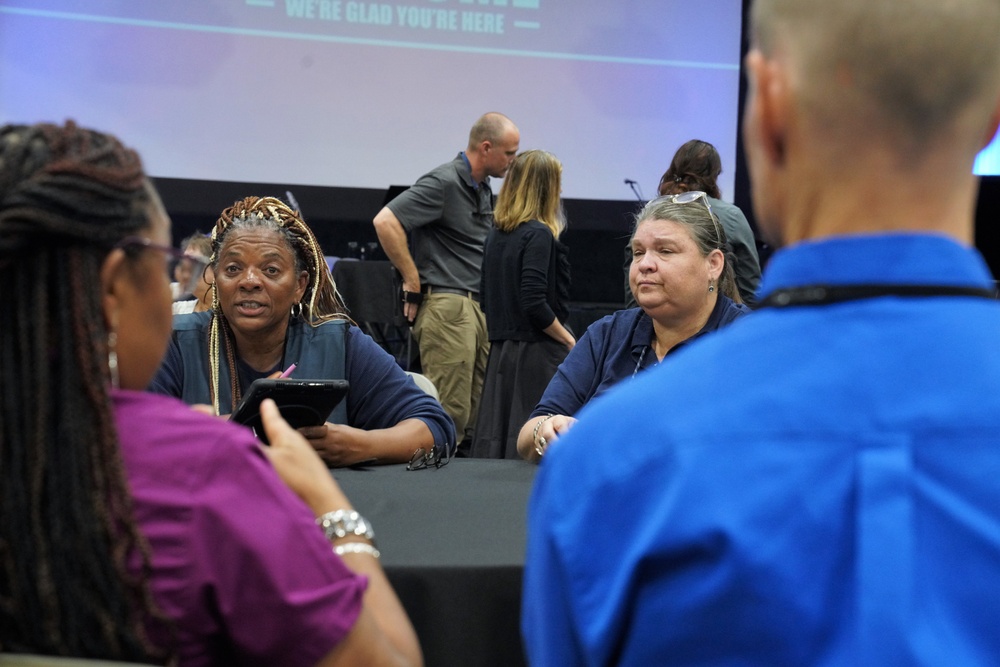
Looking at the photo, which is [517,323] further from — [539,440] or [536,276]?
[539,440]

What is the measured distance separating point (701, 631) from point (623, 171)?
6131 millimetres

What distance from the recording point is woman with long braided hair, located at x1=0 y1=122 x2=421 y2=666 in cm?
81

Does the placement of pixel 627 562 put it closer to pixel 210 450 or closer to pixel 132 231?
pixel 210 450

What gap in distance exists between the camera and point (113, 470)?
817 millimetres

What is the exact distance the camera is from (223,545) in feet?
2.69

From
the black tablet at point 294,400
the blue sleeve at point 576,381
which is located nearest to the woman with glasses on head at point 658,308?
the blue sleeve at point 576,381

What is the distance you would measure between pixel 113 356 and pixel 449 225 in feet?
12.8

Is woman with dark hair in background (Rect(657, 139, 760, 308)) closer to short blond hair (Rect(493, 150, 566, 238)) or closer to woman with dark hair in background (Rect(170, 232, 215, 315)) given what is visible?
short blond hair (Rect(493, 150, 566, 238))

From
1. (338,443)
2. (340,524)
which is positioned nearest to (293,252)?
(338,443)

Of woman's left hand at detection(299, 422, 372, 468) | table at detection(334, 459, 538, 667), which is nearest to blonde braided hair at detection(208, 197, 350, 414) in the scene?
woman's left hand at detection(299, 422, 372, 468)

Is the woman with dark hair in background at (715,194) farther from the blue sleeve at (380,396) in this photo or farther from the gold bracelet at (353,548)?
the gold bracelet at (353,548)

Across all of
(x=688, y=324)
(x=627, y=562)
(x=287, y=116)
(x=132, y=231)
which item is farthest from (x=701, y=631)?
(x=287, y=116)

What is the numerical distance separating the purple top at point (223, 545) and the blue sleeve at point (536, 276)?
3.15 m

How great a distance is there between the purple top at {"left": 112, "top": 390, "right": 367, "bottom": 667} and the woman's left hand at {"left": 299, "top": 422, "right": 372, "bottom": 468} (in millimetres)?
1088
